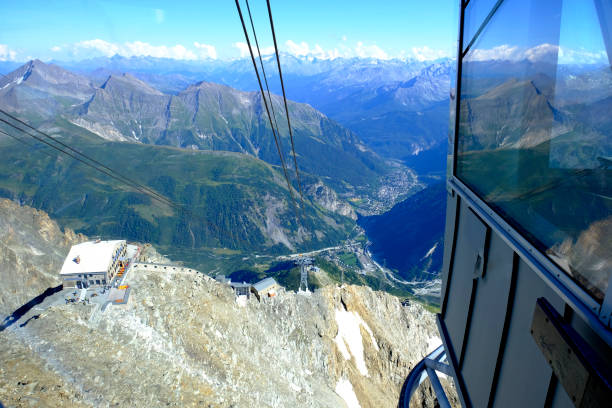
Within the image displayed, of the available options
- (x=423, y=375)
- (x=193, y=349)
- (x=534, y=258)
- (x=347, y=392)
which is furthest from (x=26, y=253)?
(x=534, y=258)

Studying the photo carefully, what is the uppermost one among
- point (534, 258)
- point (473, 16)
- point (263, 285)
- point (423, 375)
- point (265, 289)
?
point (473, 16)

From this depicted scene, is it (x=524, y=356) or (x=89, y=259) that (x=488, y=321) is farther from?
(x=89, y=259)

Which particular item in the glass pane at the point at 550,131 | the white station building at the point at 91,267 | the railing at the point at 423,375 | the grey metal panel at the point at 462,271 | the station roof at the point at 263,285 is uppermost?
the glass pane at the point at 550,131

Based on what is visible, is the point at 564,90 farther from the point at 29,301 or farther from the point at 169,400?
the point at 29,301

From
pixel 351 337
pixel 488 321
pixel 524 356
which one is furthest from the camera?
pixel 351 337

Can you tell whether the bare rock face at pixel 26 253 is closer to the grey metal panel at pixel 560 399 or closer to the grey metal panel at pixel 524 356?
the grey metal panel at pixel 524 356

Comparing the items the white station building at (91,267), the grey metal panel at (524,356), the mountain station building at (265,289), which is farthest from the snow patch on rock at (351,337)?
the grey metal panel at (524,356)
